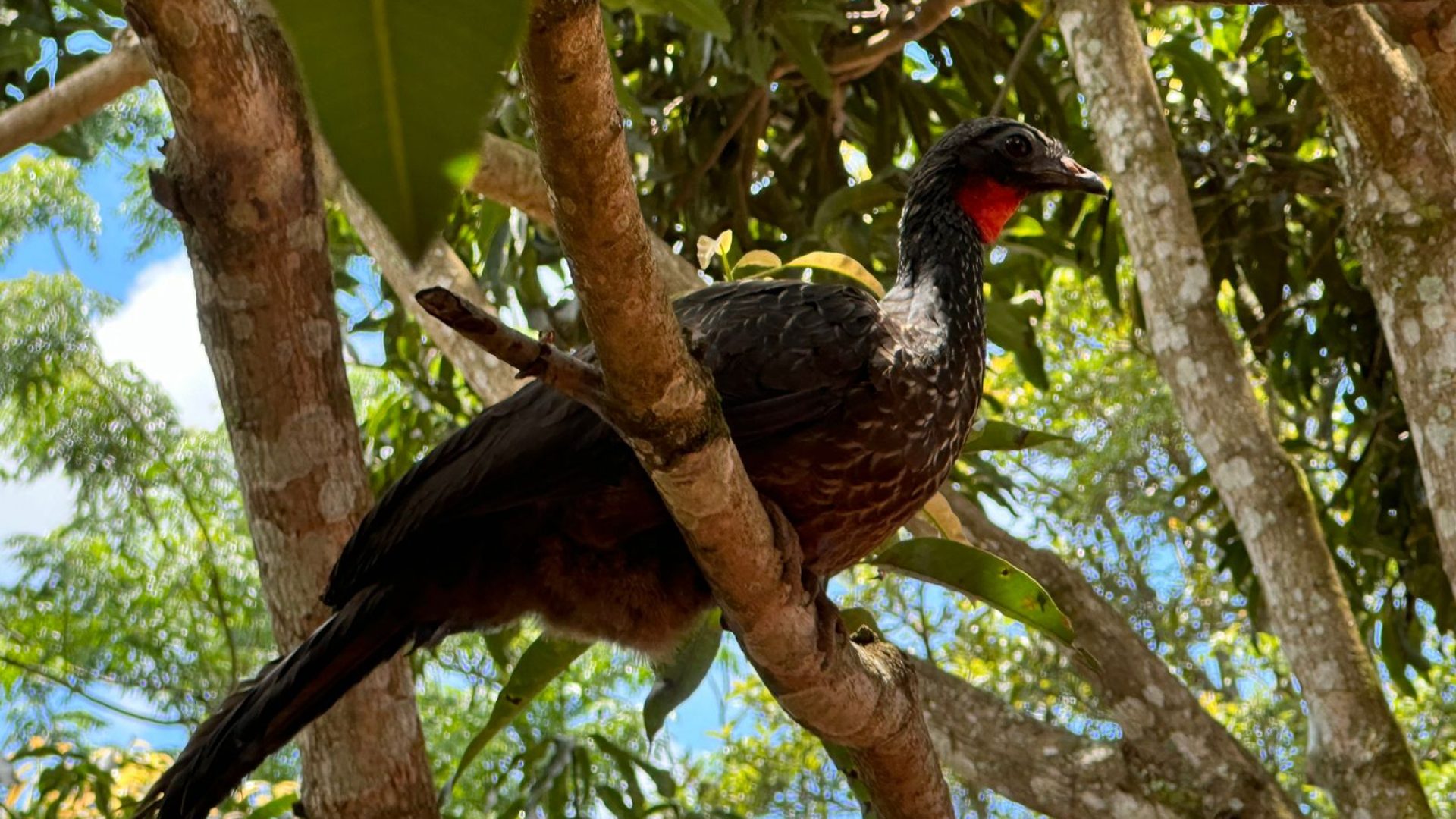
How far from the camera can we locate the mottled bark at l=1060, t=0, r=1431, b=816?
119 inches

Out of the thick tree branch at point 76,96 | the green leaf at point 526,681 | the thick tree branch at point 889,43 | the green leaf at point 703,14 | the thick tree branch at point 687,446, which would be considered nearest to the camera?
the thick tree branch at point 687,446

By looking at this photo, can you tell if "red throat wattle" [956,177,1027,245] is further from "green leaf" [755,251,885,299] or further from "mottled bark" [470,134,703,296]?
"mottled bark" [470,134,703,296]

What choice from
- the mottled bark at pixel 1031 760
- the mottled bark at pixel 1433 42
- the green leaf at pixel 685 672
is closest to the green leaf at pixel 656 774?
the mottled bark at pixel 1031 760

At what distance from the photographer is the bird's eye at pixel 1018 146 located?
7.91ft

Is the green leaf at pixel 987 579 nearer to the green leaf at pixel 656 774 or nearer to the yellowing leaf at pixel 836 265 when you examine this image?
the yellowing leaf at pixel 836 265

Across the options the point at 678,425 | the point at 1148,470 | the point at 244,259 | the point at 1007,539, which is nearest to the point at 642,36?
the point at 1007,539

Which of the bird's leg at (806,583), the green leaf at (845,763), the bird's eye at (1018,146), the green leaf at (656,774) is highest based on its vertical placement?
the bird's eye at (1018,146)

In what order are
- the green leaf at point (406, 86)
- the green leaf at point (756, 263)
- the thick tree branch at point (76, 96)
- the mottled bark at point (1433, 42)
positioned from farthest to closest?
1. the thick tree branch at point (76, 96)
2. the mottled bark at point (1433, 42)
3. the green leaf at point (756, 263)
4. the green leaf at point (406, 86)

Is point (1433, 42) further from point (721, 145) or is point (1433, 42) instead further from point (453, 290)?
point (453, 290)

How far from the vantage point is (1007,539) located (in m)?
3.33

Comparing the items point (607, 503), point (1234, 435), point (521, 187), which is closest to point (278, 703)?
point (607, 503)

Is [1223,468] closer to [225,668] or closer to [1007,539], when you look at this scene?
[1007,539]

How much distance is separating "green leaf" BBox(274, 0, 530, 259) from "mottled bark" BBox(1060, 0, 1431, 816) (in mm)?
3050

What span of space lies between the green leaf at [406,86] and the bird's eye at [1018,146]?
213 cm
